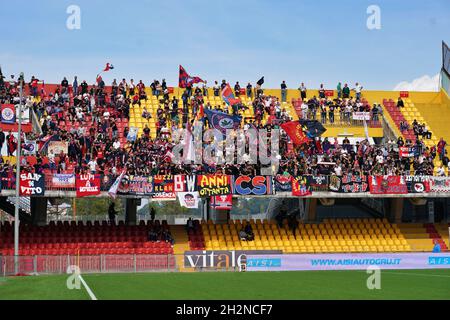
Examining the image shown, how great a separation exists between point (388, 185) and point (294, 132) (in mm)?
7037

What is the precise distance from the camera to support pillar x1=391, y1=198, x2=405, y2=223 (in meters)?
53.3

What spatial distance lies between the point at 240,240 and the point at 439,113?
74.0 feet

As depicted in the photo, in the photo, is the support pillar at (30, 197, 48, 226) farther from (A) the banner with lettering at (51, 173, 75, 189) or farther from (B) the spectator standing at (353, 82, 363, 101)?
(B) the spectator standing at (353, 82, 363, 101)

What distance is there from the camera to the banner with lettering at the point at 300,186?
4703 centimetres

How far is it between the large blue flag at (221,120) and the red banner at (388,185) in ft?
31.4

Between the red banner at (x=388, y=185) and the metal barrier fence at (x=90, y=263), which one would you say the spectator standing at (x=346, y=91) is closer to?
the red banner at (x=388, y=185)

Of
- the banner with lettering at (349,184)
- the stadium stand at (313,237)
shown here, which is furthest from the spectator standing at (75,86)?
the banner with lettering at (349,184)

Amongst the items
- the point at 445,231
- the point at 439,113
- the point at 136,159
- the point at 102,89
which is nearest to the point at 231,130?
the point at 136,159

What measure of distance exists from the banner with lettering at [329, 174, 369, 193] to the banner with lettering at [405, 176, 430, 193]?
282cm

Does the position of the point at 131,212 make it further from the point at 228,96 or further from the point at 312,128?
the point at 312,128

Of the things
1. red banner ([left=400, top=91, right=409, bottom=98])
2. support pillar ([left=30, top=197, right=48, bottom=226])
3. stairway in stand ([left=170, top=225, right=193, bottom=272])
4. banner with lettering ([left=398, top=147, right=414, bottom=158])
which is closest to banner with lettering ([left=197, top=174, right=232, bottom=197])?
stairway in stand ([left=170, top=225, right=193, bottom=272])

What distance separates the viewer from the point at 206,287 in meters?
27.5
